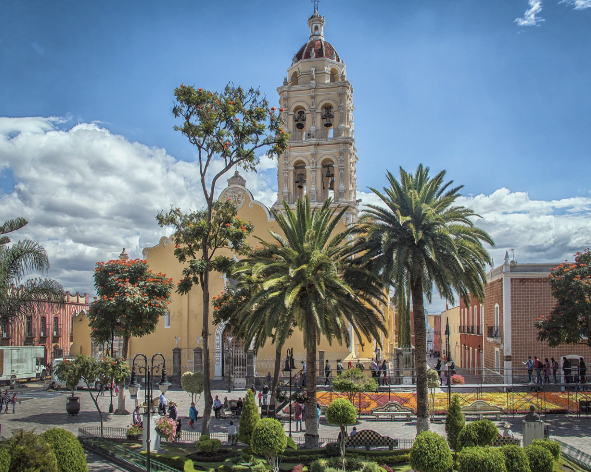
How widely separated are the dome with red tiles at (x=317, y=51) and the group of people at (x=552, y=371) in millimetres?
Result: 21182

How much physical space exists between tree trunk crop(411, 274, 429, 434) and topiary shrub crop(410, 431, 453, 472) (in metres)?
3.79

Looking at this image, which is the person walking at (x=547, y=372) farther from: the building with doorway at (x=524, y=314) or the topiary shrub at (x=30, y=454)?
the topiary shrub at (x=30, y=454)

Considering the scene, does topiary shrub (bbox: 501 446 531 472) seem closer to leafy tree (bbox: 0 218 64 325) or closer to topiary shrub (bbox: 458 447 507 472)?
topiary shrub (bbox: 458 447 507 472)

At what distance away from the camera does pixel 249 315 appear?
696 inches

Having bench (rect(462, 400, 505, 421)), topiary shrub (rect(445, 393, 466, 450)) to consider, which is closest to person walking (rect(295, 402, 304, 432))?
bench (rect(462, 400, 505, 421))

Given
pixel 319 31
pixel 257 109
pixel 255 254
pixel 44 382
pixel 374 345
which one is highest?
pixel 319 31

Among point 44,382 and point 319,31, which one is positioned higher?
point 319,31

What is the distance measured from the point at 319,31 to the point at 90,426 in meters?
27.0

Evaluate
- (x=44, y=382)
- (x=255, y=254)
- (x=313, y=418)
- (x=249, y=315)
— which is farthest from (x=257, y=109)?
(x=44, y=382)

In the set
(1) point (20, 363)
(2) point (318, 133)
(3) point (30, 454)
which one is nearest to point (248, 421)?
(3) point (30, 454)

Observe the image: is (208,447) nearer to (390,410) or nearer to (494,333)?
(390,410)

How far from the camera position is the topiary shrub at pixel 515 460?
1248 centimetres

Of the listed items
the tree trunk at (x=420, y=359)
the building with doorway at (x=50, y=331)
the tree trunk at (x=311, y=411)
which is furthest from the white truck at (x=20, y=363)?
the tree trunk at (x=420, y=359)

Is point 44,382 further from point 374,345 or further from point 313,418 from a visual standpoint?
point 313,418
